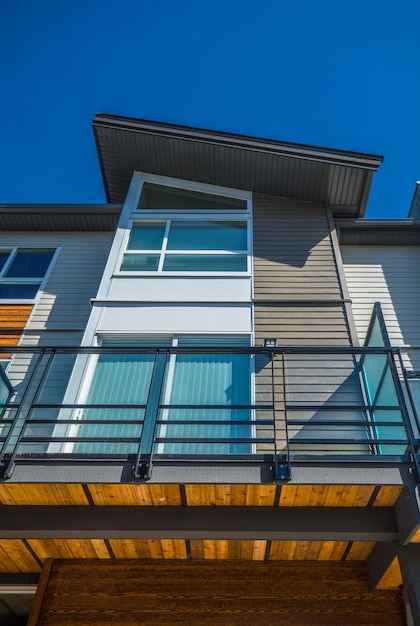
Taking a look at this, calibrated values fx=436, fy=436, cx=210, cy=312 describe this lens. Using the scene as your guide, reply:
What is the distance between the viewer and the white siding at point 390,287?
800cm

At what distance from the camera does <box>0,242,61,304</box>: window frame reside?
8859 millimetres

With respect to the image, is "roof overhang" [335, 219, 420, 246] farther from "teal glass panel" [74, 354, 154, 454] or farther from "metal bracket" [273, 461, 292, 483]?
"metal bracket" [273, 461, 292, 483]

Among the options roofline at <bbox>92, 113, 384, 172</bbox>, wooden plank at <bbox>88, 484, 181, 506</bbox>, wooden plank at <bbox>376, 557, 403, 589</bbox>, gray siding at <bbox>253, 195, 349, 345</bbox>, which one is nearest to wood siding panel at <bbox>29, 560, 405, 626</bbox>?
wooden plank at <bbox>376, 557, 403, 589</bbox>

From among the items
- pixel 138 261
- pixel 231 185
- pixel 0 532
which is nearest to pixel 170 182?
pixel 231 185

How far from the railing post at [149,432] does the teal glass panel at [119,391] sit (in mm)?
209

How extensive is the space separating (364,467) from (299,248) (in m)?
5.52

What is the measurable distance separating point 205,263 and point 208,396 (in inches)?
135

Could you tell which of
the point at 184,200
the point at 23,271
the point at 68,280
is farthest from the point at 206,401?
the point at 23,271

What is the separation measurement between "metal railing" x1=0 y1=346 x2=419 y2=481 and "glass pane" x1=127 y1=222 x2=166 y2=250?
3258 mm

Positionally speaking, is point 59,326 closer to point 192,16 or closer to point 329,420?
point 329,420

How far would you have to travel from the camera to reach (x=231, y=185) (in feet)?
32.2

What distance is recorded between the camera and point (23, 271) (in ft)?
31.2

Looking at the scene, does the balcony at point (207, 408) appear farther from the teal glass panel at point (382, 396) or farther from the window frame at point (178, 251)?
the window frame at point (178, 251)

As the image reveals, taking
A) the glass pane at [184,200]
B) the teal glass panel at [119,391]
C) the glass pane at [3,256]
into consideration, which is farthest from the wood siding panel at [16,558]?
the glass pane at [184,200]
